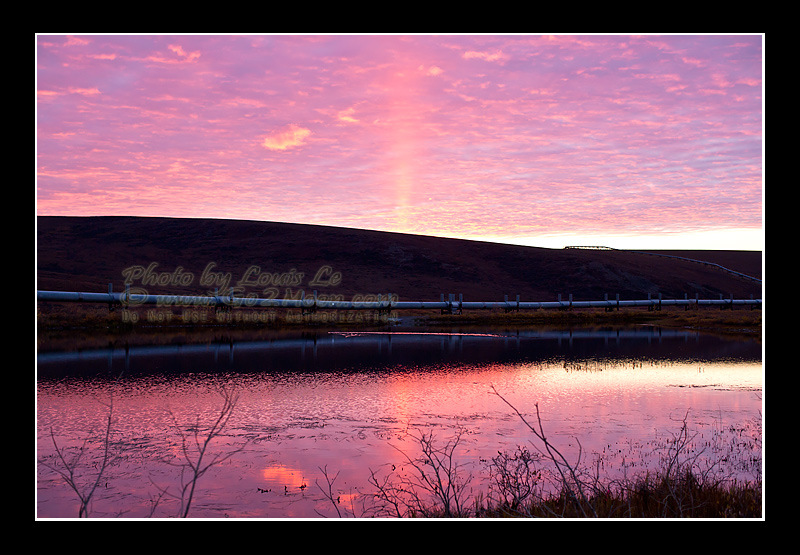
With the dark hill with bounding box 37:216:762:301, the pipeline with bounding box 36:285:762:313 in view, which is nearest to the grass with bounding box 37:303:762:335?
the pipeline with bounding box 36:285:762:313

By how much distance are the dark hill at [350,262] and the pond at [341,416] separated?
50347mm

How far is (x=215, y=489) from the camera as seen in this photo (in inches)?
287

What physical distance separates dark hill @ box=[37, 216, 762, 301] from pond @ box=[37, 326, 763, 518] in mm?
50347

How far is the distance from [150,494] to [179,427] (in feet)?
10.3

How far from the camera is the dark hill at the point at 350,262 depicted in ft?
261

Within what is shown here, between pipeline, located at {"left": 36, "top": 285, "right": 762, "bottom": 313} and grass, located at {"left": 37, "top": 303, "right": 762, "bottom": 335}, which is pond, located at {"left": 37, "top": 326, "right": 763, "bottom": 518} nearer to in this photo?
grass, located at {"left": 37, "top": 303, "right": 762, "bottom": 335}

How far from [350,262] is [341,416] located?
79390 millimetres

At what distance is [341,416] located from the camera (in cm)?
1119

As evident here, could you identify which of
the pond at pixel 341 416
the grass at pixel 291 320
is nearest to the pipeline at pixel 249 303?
the grass at pixel 291 320

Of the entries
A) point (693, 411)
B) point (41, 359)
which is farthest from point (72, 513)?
point (41, 359)

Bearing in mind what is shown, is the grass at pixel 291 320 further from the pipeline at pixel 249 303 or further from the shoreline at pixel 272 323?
the pipeline at pixel 249 303

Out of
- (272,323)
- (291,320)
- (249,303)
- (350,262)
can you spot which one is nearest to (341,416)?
(272,323)
